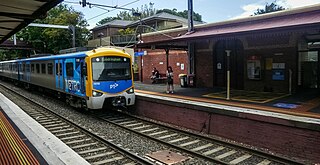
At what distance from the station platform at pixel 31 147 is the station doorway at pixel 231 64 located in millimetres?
10654

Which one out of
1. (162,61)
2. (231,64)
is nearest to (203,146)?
(231,64)

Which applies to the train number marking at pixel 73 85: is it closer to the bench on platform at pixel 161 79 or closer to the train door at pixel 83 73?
the train door at pixel 83 73

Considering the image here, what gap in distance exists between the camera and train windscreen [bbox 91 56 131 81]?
433 inches

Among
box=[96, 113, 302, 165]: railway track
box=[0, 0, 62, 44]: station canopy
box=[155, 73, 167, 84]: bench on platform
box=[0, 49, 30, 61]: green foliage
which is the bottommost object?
box=[96, 113, 302, 165]: railway track

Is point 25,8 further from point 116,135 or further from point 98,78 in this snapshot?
point 98,78

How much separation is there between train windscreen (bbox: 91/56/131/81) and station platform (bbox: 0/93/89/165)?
3245 mm

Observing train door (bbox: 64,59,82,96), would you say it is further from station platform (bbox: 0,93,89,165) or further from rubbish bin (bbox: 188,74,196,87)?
rubbish bin (bbox: 188,74,196,87)

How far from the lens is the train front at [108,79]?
10.9 meters

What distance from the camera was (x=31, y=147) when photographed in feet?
19.8

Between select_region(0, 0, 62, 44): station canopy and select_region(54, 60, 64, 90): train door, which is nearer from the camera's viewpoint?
select_region(0, 0, 62, 44): station canopy

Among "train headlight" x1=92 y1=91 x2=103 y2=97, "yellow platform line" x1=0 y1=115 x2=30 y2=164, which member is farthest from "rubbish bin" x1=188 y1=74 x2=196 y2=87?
"yellow platform line" x1=0 y1=115 x2=30 y2=164

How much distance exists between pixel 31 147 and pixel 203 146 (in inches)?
177

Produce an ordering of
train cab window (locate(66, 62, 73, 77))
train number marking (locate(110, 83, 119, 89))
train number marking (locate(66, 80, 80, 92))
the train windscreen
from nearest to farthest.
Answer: the train windscreen, train number marking (locate(110, 83, 119, 89)), train number marking (locate(66, 80, 80, 92)), train cab window (locate(66, 62, 73, 77))

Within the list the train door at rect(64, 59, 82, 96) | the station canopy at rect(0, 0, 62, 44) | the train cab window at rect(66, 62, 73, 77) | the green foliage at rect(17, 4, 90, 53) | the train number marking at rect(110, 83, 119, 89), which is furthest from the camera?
the green foliage at rect(17, 4, 90, 53)
